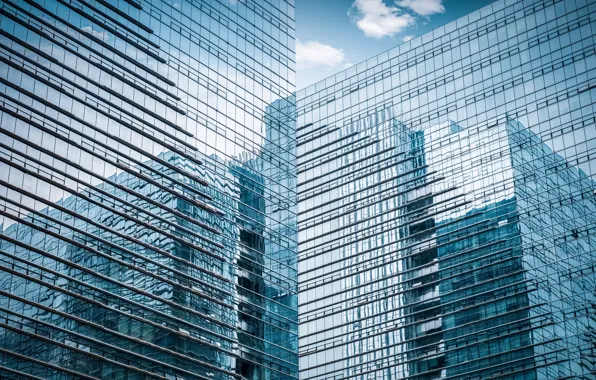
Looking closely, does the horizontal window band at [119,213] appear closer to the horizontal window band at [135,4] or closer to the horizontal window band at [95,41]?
the horizontal window band at [95,41]

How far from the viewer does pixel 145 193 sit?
8019cm

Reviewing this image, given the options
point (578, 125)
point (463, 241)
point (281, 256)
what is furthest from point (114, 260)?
point (578, 125)

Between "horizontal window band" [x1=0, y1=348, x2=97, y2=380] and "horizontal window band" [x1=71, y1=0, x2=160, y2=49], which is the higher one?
"horizontal window band" [x1=71, y1=0, x2=160, y2=49]

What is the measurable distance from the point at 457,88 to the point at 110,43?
135 feet

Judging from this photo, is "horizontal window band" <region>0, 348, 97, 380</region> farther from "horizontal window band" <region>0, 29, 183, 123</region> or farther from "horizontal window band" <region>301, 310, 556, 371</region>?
"horizontal window band" <region>301, 310, 556, 371</region>

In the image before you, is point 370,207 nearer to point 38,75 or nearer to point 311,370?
point 311,370

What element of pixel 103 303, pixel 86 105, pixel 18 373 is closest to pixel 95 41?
pixel 86 105

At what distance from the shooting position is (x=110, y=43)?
8119cm

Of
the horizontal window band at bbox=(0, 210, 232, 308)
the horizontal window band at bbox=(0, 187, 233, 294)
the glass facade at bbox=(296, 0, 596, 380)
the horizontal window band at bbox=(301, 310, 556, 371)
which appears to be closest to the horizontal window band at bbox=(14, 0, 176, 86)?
the horizontal window band at bbox=(0, 187, 233, 294)

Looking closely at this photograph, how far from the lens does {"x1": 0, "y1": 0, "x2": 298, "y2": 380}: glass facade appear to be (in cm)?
6956

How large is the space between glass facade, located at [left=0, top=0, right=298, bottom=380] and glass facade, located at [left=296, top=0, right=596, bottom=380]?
14.1m

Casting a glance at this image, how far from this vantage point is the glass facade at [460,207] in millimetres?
89562

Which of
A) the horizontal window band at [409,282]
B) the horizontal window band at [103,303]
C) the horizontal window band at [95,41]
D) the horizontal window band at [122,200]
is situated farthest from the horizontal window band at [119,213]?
the horizontal window band at [409,282]

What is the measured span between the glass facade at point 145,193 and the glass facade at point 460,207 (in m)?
14.1
